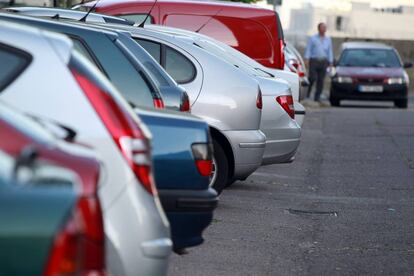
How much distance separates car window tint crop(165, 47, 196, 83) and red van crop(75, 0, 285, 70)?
4486 millimetres

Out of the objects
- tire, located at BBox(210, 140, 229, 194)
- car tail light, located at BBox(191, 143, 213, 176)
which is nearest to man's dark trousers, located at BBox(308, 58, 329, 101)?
tire, located at BBox(210, 140, 229, 194)

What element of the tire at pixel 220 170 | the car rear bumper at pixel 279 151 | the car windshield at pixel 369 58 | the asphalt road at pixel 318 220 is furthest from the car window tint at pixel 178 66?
the car windshield at pixel 369 58

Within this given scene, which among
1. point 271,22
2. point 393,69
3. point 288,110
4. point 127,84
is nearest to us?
point 127,84

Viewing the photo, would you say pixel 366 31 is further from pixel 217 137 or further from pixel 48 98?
pixel 48 98

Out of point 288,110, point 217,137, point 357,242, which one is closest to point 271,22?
point 288,110

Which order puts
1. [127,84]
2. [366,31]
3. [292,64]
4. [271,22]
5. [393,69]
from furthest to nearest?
[366,31] < [393,69] < [292,64] < [271,22] < [127,84]

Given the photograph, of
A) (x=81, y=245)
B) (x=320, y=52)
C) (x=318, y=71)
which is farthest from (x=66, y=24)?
(x=318, y=71)

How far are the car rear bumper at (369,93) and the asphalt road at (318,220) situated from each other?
13.2 m

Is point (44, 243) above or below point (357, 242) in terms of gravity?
above

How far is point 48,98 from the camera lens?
5.55 meters

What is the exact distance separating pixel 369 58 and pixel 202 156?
1032 inches

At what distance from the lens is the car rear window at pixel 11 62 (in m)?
5.61

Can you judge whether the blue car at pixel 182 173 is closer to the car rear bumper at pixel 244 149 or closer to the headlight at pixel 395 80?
the car rear bumper at pixel 244 149

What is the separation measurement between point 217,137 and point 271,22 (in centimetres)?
531
